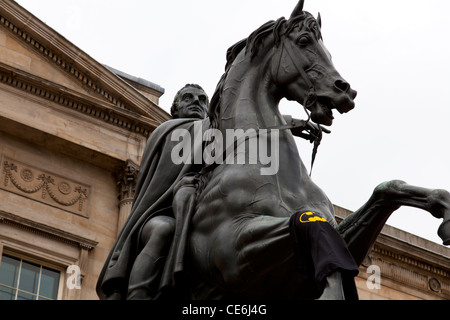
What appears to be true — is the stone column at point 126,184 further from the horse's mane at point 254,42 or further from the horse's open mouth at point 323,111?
the horse's open mouth at point 323,111

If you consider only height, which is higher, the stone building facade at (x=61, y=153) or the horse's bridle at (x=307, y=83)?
the stone building facade at (x=61, y=153)

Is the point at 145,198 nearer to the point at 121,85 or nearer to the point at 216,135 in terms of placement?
the point at 216,135

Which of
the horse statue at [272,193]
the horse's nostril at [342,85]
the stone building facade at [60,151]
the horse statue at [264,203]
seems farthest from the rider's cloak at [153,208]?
the stone building facade at [60,151]

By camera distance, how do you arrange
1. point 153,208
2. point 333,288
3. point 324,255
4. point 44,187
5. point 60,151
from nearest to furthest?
point 333,288, point 324,255, point 153,208, point 44,187, point 60,151

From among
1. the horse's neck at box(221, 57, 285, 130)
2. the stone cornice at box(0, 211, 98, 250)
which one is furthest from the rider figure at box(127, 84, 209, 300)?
the stone cornice at box(0, 211, 98, 250)

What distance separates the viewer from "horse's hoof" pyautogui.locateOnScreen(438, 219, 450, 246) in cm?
514

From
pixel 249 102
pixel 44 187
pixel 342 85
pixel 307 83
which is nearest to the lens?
pixel 342 85

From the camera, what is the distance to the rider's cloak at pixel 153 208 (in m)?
5.85

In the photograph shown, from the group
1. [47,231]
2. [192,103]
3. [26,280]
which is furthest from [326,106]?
[47,231]

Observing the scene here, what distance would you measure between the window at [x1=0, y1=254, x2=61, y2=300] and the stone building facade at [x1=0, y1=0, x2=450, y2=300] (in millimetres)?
36

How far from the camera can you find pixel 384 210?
18.6 ft

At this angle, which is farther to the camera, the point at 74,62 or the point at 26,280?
the point at 74,62

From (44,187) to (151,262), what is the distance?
76.9 ft

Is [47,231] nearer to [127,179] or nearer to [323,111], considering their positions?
[127,179]
